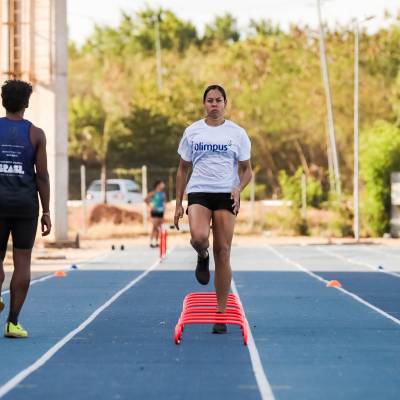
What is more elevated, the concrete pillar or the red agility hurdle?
the concrete pillar

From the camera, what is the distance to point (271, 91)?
77.5 meters

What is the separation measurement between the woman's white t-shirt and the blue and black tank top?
1447mm

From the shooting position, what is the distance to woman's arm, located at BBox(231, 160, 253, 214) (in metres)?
13.0

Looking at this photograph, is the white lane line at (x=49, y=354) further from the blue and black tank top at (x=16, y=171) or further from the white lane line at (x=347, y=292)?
the white lane line at (x=347, y=292)

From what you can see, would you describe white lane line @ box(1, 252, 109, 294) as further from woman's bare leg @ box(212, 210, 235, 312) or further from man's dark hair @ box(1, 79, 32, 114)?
man's dark hair @ box(1, 79, 32, 114)

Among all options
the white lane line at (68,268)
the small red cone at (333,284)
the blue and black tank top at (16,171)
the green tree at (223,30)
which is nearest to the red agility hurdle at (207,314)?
the blue and black tank top at (16,171)

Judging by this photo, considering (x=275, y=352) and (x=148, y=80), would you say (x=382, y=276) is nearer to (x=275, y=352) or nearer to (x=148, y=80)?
(x=275, y=352)

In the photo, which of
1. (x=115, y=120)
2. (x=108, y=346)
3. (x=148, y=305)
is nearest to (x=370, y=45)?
(x=115, y=120)

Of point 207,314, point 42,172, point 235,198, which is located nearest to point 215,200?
point 235,198

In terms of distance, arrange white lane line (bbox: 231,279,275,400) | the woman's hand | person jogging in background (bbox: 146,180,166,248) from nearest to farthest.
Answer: white lane line (bbox: 231,279,275,400), the woman's hand, person jogging in background (bbox: 146,180,166,248)

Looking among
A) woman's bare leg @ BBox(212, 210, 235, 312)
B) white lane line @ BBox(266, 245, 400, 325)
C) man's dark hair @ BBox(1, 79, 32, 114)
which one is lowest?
white lane line @ BBox(266, 245, 400, 325)

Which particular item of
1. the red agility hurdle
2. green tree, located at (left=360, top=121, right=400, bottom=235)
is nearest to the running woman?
the red agility hurdle

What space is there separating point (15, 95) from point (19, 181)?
78 cm

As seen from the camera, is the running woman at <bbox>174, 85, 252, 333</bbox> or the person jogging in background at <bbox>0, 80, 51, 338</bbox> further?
the running woman at <bbox>174, 85, 252, 333</bbox>
